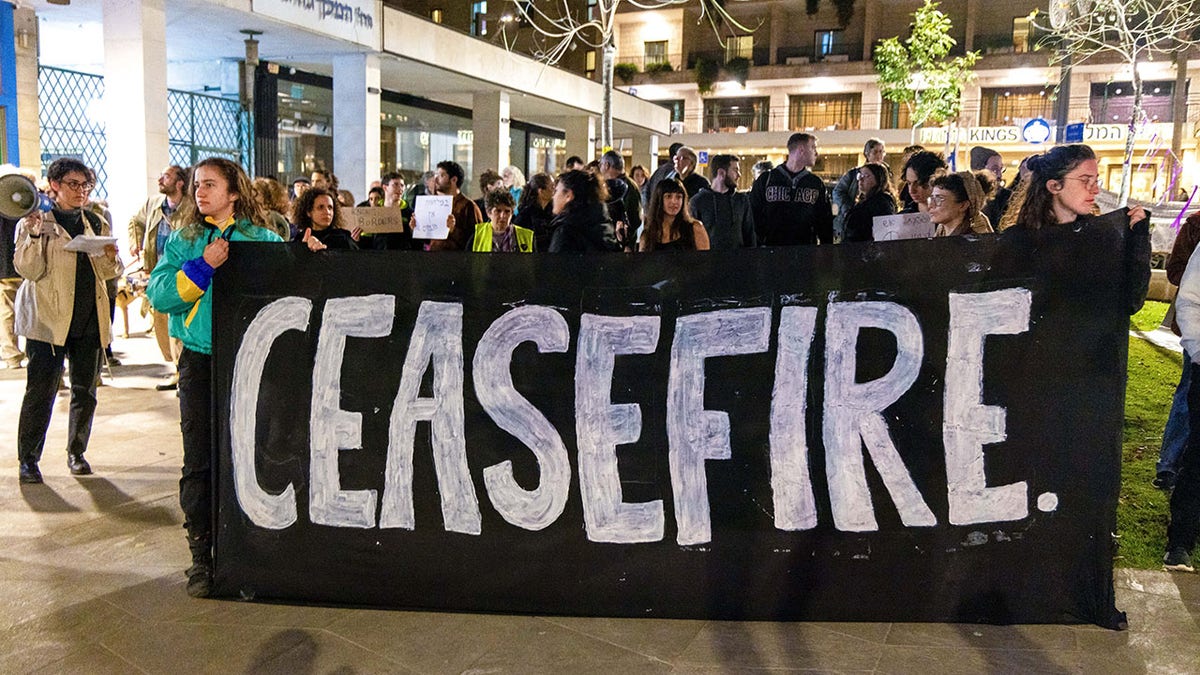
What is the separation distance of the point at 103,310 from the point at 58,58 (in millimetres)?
15090

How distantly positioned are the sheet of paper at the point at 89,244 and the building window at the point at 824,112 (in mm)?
48709

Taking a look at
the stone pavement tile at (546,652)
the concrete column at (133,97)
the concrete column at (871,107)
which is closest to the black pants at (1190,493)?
the stone pavement tile at (546,652)

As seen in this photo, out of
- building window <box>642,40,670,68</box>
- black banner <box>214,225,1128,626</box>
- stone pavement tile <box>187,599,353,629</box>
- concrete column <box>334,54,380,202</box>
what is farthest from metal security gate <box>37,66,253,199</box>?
building window <box>642,40,670,68</box>

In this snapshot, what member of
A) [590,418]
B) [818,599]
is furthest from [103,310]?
[818,599]

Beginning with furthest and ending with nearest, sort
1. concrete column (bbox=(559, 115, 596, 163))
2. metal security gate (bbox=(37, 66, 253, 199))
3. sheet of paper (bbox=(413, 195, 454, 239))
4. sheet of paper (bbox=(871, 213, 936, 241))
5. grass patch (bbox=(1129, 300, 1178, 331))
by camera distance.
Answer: concrete column (bbox=(559, 115, 596, 163)) → metal security gate (bbox=(37, 66, 253, 199)) → grass patch (bbox=(1129, 300, 1178, 331)) → sheet of paper (bbox=(413, 195, 454, 239)) → sheet of paper (bbox=(871, 213, 936, 241))

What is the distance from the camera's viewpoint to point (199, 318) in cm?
397

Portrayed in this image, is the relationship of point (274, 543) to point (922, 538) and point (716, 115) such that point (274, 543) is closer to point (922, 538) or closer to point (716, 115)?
point (922, 538)

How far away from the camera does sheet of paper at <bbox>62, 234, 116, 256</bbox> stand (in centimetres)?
572

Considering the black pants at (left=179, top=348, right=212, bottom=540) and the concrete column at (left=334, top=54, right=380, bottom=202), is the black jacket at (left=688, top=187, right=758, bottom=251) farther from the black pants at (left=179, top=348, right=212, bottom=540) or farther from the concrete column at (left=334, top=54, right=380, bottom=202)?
the concrete column at (left=334, top=54, right=380, bottom=202)

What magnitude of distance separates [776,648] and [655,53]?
57804 mm

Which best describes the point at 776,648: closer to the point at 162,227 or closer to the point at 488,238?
the point at 488,238

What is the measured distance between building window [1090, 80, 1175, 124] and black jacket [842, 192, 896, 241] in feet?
145

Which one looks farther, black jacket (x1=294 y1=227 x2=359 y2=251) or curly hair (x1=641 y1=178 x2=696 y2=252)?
black jacket (x1=294 y1=227 x2=359 y2=251)

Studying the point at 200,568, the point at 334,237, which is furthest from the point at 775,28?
the point at 200,568
